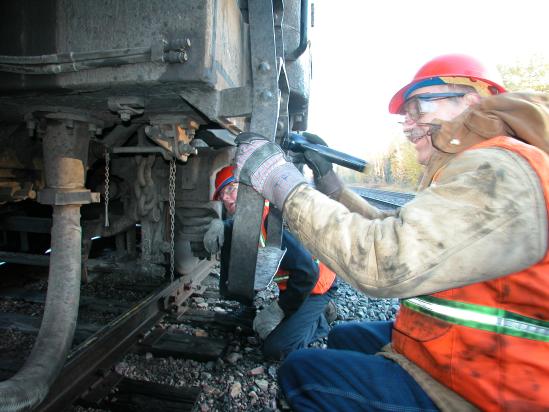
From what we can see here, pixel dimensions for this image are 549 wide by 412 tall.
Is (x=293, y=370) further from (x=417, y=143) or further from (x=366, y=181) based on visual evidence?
(x=366, y=181)

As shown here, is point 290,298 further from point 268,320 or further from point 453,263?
point 453,263

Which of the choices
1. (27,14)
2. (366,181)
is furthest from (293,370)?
(366,181)

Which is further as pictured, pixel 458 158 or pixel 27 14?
pixel 27 14

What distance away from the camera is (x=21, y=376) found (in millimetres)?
1660

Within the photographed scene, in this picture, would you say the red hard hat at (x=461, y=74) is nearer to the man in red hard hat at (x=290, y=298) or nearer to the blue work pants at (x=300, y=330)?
the man in red hard hat at (x=290, y=298)

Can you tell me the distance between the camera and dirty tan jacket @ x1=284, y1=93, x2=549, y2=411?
1.03 metres

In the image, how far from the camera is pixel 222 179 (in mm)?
3623

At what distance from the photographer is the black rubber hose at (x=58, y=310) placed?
1.73 meters

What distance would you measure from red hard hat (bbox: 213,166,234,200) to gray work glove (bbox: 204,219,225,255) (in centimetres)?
33

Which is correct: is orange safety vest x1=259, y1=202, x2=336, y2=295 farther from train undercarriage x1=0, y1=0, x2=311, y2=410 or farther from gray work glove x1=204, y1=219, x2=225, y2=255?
train undercarriage x1=0, y1=0, x2=311, y2=410

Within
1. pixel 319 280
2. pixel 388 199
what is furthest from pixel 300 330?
pixel 388 199

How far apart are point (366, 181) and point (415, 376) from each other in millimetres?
59483

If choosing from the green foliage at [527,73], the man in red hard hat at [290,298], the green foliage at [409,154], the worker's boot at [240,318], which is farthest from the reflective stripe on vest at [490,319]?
the green foliage at [527,73]

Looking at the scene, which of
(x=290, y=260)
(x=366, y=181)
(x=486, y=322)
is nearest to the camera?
(x=486, y=322)
